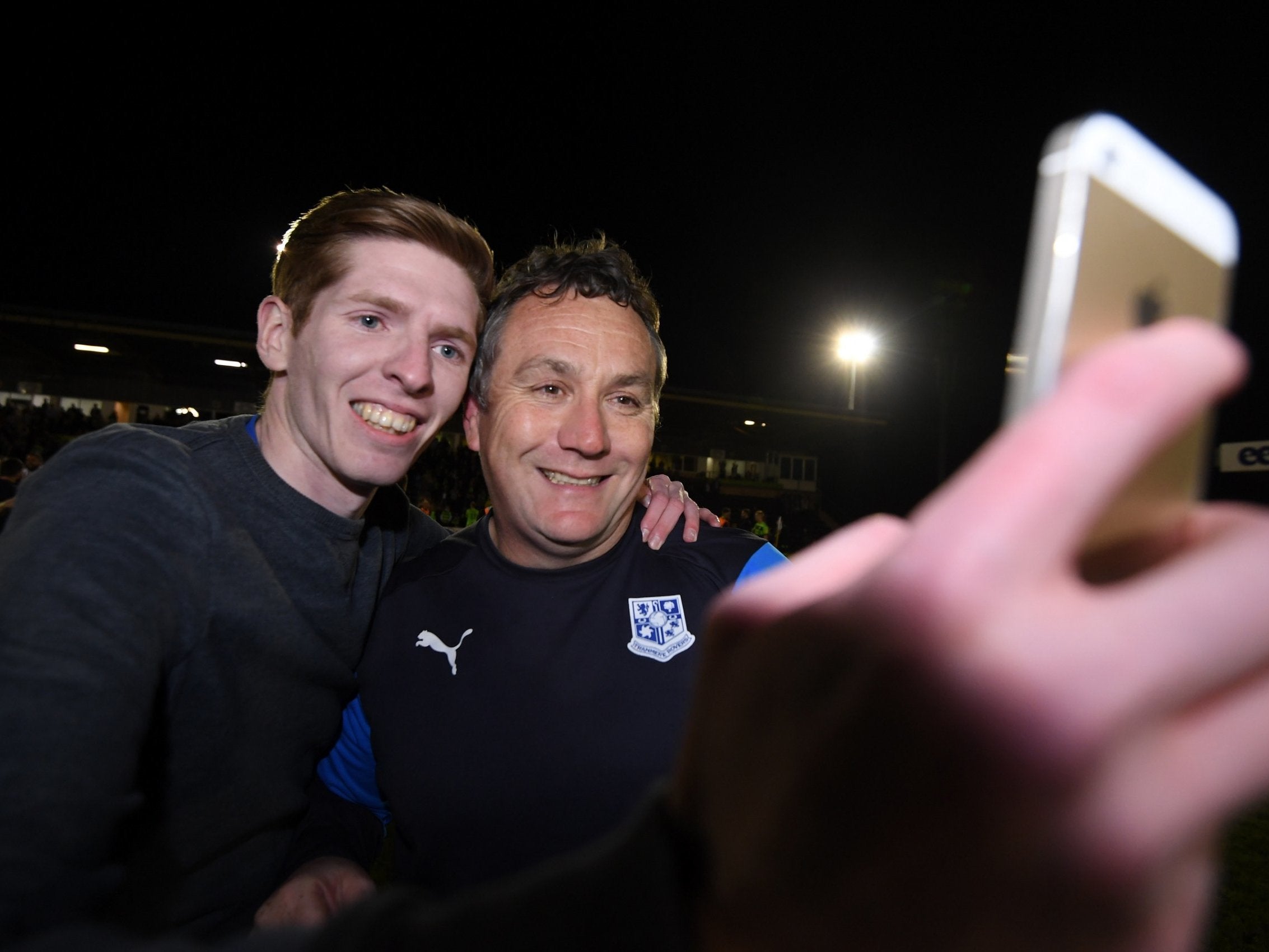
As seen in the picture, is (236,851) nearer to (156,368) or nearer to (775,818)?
(775,818)

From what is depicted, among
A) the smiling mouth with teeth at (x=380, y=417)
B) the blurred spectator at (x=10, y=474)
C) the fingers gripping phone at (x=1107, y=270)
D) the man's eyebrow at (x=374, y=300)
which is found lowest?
the blurred spectator at (x=10, y=474)

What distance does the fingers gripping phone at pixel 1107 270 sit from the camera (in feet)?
1.72

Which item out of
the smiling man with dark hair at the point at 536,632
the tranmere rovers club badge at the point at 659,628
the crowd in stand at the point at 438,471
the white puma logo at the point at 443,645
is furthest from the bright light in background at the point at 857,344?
the white puma logo at the point at 443,645

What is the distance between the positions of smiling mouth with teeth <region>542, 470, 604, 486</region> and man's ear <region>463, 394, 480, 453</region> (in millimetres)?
445

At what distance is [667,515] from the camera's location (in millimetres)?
2465

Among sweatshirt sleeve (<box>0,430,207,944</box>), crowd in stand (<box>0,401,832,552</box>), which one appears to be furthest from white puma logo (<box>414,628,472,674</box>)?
crowd in stand (<box>0,401,832,552</box>)

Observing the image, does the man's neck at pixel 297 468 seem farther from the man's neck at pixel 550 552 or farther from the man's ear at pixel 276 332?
the man's neck at pixel 550 552

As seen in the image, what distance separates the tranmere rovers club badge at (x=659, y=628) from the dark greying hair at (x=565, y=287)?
0.85m

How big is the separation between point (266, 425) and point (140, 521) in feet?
2.10

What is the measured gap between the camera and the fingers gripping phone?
525 mm

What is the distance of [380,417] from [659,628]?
3.71ft

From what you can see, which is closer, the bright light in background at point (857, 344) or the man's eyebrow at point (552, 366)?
the man's eyebrow at point (552, 366)

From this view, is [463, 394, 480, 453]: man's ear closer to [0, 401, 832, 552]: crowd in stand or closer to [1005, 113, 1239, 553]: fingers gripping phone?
[1005, 113, 1239, 553]: fingers gripping phone

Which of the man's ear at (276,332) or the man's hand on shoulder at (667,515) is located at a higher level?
the man's ear at (276,332)
